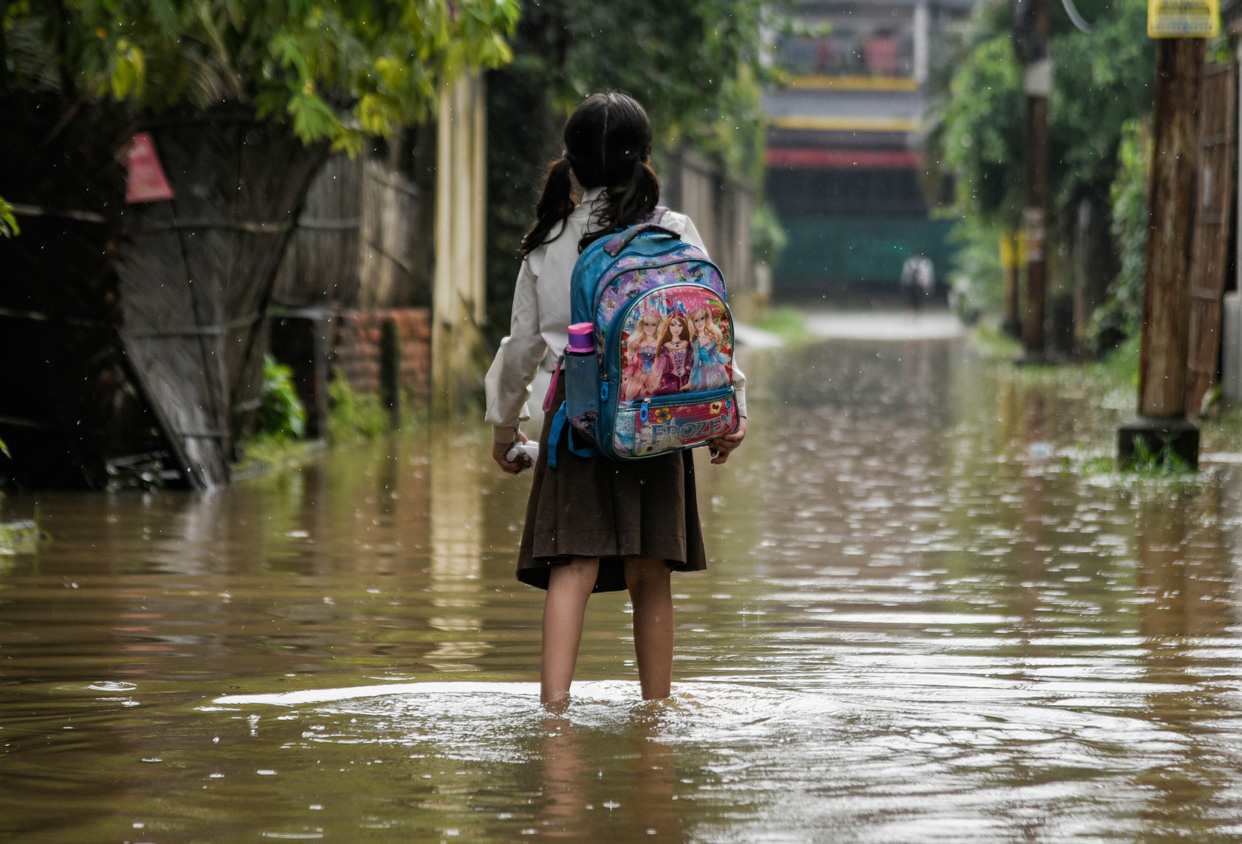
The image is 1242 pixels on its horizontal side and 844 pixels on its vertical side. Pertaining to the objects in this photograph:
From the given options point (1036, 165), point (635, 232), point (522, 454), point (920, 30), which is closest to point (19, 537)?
point (522, 454)

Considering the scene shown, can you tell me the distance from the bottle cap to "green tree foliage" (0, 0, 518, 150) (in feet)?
15.1

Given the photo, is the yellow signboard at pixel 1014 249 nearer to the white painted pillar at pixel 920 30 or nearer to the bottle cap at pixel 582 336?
the white painted pillar at pixel 920 30

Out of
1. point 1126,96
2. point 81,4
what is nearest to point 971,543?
point 81,4

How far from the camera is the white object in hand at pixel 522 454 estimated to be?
15.1 ft

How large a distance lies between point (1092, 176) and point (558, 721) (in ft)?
76.4

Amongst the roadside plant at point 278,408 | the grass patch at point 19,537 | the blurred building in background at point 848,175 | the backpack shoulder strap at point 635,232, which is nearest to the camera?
the backpack shoulder strap at point 635,232

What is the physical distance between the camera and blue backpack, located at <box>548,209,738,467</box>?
13.8ft

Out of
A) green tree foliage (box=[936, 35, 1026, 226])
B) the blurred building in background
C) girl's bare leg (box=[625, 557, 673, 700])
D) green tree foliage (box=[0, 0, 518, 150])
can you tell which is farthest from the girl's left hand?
the blurred building in background

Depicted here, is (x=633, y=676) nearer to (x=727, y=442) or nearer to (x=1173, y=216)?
(x=727, y=442)

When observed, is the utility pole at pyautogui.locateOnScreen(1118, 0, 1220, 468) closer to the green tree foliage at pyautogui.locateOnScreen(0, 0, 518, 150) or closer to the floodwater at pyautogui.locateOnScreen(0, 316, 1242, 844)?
the floodwater at pyautogui.locateOnScreen(0, 316, 1242, 844)

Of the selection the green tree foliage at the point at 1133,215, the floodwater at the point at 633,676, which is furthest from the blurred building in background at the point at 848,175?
the floodwater at the point at 633,676

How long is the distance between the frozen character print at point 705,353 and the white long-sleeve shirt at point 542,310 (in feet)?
0.41

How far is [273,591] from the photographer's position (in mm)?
6902

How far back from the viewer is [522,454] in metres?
4.61
